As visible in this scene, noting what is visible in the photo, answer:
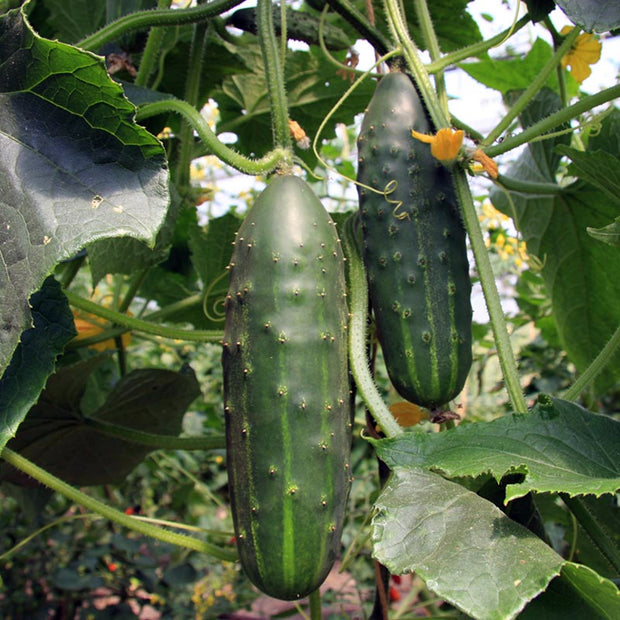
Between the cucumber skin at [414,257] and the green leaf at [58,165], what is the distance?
11.6 inches

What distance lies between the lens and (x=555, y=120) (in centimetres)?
90

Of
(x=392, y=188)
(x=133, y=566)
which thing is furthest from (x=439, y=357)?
(x=133, y=566)

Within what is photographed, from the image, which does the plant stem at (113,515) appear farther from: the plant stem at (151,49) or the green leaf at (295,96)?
the green leaf at (295,96)

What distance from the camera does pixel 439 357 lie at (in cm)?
88

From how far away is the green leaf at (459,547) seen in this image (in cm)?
59

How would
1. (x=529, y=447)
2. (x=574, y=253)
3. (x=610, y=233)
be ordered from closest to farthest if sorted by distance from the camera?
(x=529, y=447)
(x=610, y=233)
(x=574, y=253)

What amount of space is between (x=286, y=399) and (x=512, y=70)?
3.52 feet

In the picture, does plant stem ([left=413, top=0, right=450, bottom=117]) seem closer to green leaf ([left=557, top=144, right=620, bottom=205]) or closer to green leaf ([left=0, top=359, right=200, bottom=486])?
green leaf ([left=557, top=144, right=620, bottom=205])

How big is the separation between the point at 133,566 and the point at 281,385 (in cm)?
141

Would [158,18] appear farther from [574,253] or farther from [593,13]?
[574,253]

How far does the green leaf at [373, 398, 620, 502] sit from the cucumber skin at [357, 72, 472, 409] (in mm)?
130

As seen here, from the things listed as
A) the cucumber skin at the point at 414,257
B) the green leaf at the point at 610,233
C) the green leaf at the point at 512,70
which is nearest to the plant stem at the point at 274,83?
the cucumber skin at the point at 414,257

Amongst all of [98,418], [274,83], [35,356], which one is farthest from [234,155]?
[98,418]

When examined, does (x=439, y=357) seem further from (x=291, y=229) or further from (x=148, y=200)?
(x=148, y=200)
